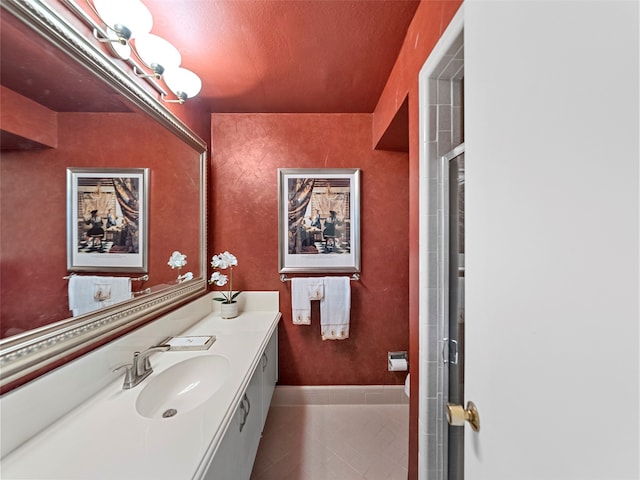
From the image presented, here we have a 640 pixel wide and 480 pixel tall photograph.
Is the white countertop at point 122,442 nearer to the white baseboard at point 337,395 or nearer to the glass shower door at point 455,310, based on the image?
the glass shower door at point 455,310

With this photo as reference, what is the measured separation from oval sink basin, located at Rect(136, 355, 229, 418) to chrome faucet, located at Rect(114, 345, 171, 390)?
42 mm

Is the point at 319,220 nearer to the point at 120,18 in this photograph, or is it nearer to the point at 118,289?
the point at 118,289

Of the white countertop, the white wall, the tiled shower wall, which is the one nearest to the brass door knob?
the white wall

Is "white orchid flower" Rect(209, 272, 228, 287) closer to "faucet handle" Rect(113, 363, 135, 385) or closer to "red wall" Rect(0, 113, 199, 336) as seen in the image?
"red wall" Rect(0, 113, 199, 336)

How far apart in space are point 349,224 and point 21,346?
5.29ft

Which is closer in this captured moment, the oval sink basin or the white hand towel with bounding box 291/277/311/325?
the oval sink basin

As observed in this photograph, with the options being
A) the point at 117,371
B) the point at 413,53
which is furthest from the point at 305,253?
the point at 413,53

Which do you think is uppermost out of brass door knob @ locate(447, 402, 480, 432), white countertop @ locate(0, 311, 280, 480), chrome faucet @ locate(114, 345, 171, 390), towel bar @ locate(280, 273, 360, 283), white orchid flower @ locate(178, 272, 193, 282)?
white orchid flower @ locate(178, 272, 193, 282)

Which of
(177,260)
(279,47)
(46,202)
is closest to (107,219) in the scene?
(46,202)

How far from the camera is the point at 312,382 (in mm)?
1862

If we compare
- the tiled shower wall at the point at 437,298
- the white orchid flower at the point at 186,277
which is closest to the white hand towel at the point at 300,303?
the white orchid flower at the point at 186,277

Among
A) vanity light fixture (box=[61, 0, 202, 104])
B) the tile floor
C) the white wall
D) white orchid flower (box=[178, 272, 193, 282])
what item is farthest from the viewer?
white orchid flower (box=[178, 272, 193, 282])

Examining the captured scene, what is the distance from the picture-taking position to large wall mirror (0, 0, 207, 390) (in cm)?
63

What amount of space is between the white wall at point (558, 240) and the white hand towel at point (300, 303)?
1333 millimetres
